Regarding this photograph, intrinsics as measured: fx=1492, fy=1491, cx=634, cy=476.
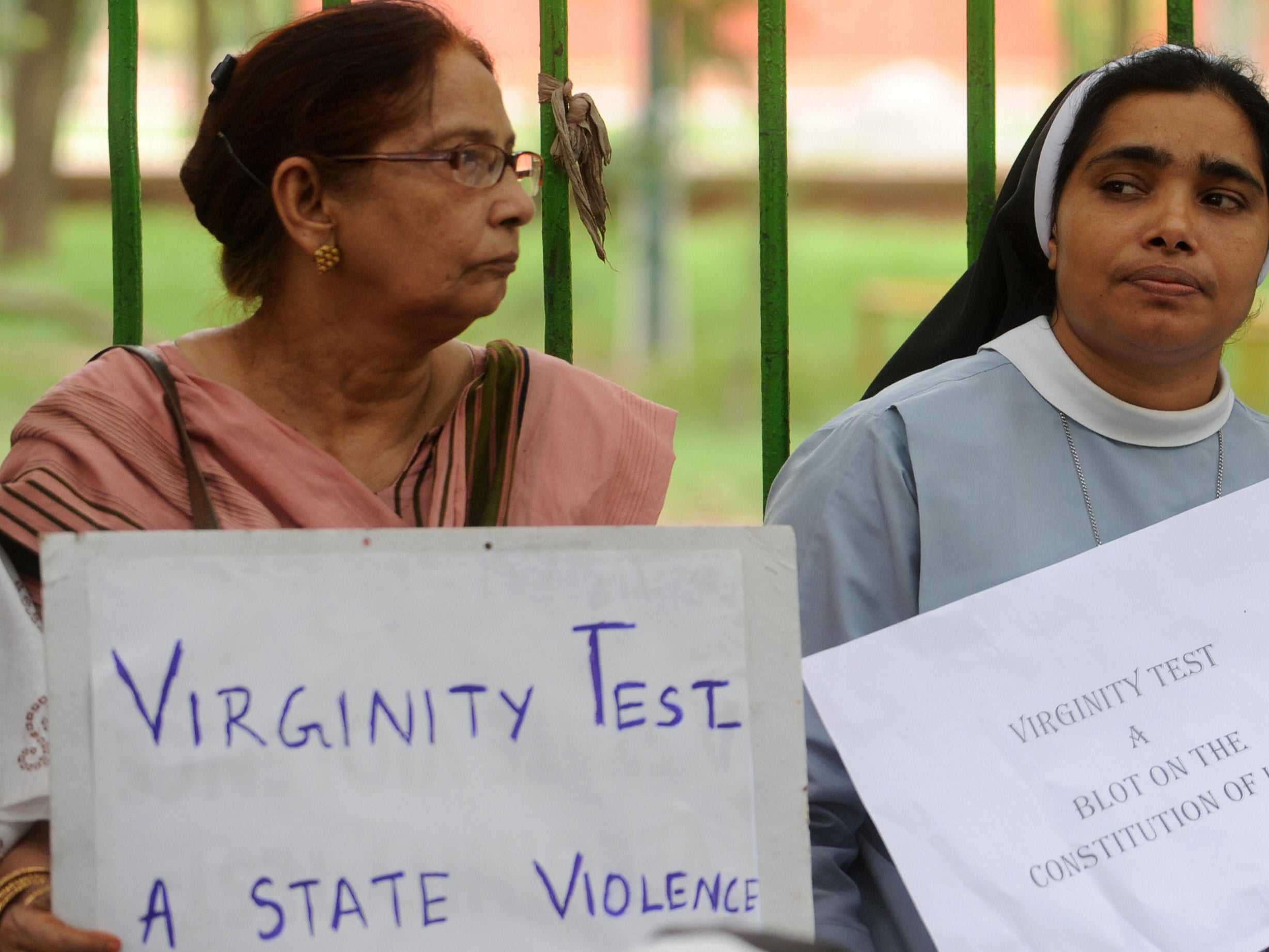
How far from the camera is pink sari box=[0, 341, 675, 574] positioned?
1820 millimetres

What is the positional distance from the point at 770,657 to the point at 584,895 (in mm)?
290

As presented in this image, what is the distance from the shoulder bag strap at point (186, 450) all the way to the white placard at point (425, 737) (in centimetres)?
44

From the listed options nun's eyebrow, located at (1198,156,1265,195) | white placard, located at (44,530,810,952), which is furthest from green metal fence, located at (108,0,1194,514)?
white placard, located at (44,530,810,952)

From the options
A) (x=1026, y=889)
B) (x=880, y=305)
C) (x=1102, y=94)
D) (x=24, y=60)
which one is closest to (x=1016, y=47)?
(x=880, y=305)

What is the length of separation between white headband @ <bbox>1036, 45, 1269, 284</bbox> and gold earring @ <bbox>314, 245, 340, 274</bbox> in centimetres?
105

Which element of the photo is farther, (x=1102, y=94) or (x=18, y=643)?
(x=1102, y=94)

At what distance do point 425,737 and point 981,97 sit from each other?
157 centimetres

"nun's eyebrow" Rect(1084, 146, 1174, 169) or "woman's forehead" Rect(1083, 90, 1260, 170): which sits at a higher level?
"woman's forehead" Rect(1083, 90, 1260, 170)

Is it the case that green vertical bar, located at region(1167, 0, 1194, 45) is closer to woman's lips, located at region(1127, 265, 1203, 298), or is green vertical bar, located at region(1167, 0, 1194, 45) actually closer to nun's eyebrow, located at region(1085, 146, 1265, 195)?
nun's eyebrow, located at region(1085, 146, 1265, 195)

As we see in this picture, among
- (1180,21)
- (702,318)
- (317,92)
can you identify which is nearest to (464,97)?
(317,92)

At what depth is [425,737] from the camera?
1428mm

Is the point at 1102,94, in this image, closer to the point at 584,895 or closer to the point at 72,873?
→ the point at 584,895

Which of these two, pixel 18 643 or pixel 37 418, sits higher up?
→ pixel 37 418

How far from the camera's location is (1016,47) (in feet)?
45.6
